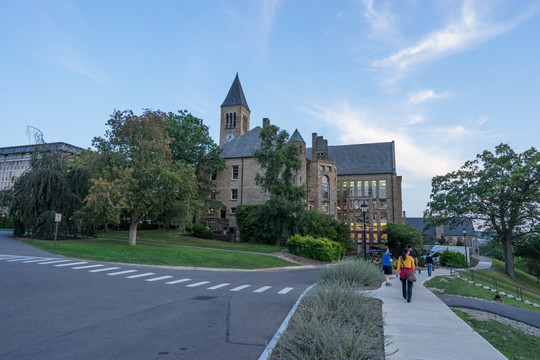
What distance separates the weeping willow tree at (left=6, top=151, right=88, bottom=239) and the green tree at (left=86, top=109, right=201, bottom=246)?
4867mm

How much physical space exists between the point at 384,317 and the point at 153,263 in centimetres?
1535

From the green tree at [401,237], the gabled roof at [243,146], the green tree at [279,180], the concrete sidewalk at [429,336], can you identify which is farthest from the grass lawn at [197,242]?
the concrete sidewalk at [429,336]

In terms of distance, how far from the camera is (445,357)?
5395 mm

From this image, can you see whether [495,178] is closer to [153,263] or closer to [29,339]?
[153,263]

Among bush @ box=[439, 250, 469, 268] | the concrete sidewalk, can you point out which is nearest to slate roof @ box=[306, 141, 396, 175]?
bush @ box=[439, 250, 469, 268]

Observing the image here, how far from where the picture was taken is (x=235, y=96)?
69875 millimetres

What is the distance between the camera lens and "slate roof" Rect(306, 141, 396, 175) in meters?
63.3

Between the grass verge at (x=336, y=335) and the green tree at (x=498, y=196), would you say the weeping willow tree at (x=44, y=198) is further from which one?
the green tree at (x=498, y=196)

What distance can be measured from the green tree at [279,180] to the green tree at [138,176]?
10.6 metres

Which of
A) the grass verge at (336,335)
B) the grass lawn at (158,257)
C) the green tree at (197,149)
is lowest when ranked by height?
the grass lawn at (158,257)

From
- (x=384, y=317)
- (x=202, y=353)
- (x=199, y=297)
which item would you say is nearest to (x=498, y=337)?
(x=384, y=317)

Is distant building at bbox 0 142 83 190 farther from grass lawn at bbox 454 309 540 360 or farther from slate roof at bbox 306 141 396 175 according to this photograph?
grass lawn at bbox 454 309 540 360

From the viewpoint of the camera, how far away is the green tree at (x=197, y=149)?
44.6 metres

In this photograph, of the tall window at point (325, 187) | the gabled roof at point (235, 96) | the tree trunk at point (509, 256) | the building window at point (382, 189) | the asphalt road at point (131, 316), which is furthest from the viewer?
the gabled roof at point (235, 96)
